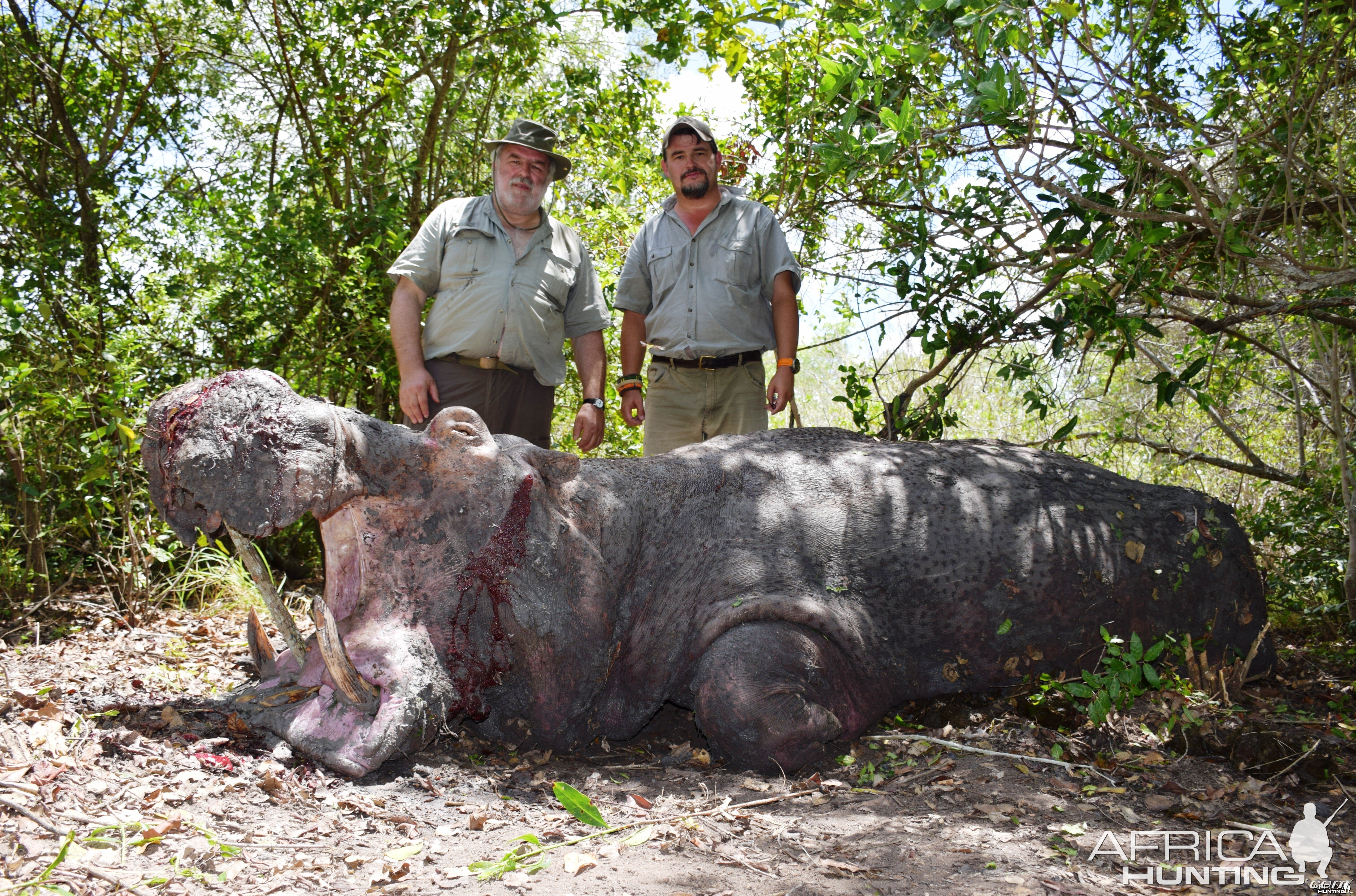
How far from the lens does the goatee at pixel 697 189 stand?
16.5 feet

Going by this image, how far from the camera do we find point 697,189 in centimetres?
504

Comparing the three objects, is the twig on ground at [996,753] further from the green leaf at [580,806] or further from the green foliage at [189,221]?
the green foliage at [189,221]

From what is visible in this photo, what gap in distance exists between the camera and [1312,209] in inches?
177

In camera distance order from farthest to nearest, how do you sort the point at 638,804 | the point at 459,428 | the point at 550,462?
1. the point at 550,462
2. the point at 459,428
3. the point at 638,804

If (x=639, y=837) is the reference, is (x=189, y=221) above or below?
above

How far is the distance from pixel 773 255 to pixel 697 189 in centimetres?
56

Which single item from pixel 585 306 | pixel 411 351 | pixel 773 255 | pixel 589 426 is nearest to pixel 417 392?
pixel 411 351

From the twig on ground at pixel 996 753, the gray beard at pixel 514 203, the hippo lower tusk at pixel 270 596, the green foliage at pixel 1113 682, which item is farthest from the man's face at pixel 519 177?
the green foliage at pixel 1113 682

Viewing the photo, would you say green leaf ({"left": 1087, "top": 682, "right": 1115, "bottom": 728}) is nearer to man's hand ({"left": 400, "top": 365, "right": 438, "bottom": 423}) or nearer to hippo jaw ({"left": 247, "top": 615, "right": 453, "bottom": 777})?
hippo jaw ({"left": 247, "top": 615, "right": 453, "bottom": 777})

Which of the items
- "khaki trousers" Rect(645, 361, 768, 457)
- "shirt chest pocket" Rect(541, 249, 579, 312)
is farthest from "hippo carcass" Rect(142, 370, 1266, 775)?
"shirt chest pocket" Rect(541, 249, 579, 312)

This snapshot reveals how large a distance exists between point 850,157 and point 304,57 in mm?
4324

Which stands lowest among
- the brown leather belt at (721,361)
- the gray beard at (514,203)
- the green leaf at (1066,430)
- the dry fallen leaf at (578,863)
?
the dry fallen leaf at (578,863)

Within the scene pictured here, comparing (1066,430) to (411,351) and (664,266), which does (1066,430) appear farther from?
(411,351)

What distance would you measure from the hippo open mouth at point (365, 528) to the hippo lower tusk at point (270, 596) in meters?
0.03
